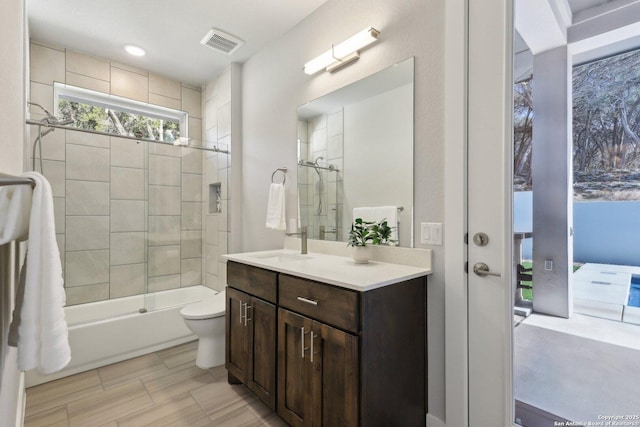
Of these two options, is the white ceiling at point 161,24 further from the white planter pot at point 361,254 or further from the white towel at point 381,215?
the white planter pot at point 361,254

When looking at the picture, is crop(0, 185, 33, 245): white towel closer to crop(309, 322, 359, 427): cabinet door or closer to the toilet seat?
crop(309, 322, 359, 427): cabinet door

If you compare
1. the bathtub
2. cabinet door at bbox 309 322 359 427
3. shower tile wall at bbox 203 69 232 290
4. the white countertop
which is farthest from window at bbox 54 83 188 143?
cabinet door at bbox 309 322 359 427

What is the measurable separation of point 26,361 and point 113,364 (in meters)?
2.32

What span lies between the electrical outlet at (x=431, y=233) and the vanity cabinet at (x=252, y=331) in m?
0.84

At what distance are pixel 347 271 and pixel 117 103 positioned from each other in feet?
10.4

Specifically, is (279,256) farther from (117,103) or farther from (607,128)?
(117,103)

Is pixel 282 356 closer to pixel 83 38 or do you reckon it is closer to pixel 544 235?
pixel 544 235

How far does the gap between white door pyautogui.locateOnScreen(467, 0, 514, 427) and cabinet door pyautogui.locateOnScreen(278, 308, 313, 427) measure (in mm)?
776

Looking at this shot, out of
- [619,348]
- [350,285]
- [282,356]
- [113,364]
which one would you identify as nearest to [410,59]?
[350,285]

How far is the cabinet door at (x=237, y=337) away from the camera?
A: 6.31ft

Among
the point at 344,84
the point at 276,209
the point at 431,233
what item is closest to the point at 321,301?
the point at 431,233

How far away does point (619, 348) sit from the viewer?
113 centimetres

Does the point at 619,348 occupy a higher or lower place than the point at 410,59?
lower

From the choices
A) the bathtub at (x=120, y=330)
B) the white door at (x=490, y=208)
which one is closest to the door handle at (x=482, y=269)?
the white door at (x=490, y=208)
